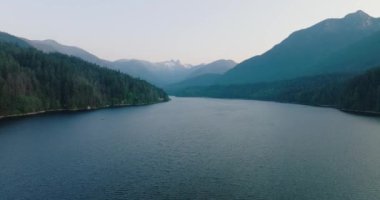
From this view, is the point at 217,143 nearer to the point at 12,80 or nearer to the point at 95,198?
the point at 95,198

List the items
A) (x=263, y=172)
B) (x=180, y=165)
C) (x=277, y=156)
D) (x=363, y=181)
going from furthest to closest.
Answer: (x=277, y=156) < (x=180, y=165) < (x=263, y=172) < (x=363, y=181)

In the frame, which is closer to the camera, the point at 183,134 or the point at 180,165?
the point at 180,165

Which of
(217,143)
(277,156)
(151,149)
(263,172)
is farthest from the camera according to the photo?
(217,143)

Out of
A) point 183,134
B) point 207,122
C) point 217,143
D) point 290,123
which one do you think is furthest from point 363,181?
point 207,122

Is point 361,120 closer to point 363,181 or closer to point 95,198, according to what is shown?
point 363,181

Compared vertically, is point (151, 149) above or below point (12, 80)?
below

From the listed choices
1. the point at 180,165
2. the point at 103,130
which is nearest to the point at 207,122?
the point at 103,130
